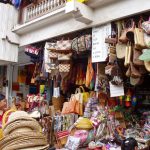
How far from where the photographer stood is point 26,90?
7.52 m

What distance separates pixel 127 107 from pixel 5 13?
11.1 ft

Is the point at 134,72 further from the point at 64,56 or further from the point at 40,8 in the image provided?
the point at 40,8

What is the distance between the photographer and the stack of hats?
9.87 feet

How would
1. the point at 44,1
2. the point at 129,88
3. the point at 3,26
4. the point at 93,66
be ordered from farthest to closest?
Result: the point at 3,26
the point at 44,1
the point at 93,66
the point at 129,88

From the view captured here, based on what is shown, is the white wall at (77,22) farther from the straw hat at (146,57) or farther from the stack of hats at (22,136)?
the stack of hats at (22,136)

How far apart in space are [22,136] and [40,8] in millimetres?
3271

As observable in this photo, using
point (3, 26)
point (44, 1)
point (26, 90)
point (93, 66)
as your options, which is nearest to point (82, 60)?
point (93, 66)

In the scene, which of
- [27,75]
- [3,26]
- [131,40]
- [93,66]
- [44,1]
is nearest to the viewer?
[131,40]

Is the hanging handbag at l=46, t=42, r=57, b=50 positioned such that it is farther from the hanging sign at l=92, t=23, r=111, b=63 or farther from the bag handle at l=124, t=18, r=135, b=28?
the bag handle at l=124, t=18, r=135, b=28

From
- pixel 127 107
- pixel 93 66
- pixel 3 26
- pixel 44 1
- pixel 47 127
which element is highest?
pixel 44 1

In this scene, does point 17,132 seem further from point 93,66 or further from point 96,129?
point 93,66

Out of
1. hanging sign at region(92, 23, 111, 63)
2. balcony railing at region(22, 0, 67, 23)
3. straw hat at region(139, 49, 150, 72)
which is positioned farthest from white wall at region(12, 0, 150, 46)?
straw hat at region(139, 49, 150, 72)

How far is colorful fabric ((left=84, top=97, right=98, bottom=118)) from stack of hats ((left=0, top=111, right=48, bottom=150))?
159 centimetres

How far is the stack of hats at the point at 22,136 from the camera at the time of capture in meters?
3.01
